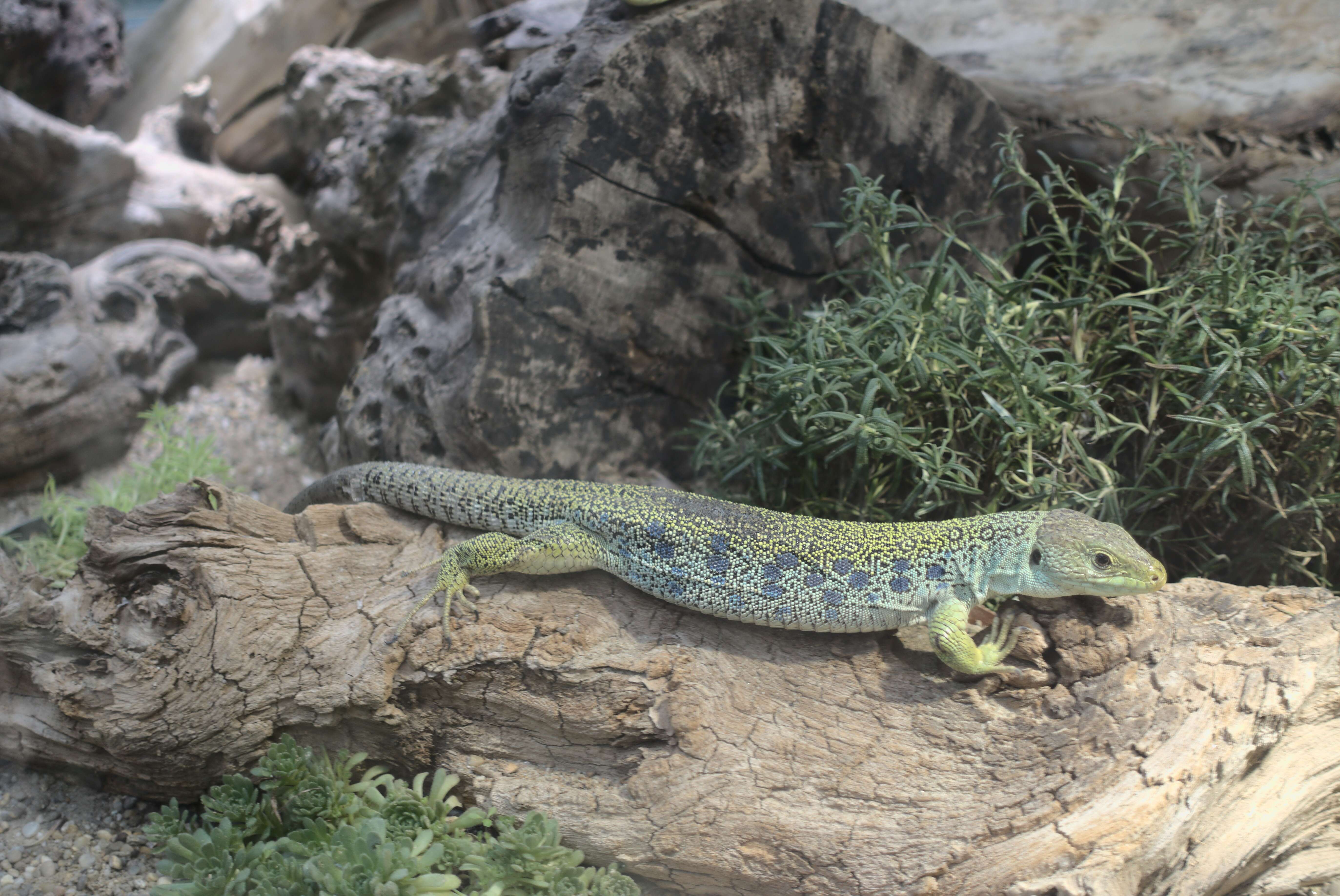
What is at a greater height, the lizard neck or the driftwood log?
the lizard neck

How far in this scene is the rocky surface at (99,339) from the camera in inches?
262

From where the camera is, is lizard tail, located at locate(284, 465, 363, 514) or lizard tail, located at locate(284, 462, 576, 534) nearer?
lizard tail, located at locate(284, 462, 576, 534)

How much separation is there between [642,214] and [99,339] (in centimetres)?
530

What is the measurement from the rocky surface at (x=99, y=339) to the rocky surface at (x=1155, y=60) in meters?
7.50

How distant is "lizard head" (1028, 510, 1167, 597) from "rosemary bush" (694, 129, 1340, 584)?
20.5 inches

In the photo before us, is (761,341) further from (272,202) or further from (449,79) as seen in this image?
(272,202)

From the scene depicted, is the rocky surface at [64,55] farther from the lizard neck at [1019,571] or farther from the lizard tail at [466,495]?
the lizard neck at [1019,571]

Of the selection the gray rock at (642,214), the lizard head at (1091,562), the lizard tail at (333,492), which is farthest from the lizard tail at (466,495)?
the lizard head at (1091,562)

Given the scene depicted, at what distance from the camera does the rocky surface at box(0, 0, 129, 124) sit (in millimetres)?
8781

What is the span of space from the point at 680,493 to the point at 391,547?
1.57 m

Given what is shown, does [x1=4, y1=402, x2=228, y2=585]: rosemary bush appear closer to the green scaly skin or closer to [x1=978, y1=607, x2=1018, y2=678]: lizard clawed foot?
the green scaly skin

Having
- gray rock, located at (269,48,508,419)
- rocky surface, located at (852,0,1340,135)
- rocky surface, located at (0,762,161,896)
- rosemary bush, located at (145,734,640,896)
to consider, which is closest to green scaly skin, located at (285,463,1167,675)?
rosemary bush, located at (145,734,640,896)

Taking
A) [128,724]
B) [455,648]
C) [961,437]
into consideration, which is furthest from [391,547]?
[961,437]

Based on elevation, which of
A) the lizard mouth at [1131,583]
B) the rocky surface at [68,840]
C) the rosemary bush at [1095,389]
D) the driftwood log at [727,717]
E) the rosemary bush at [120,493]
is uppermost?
the rosemary bush at [1095,389]
